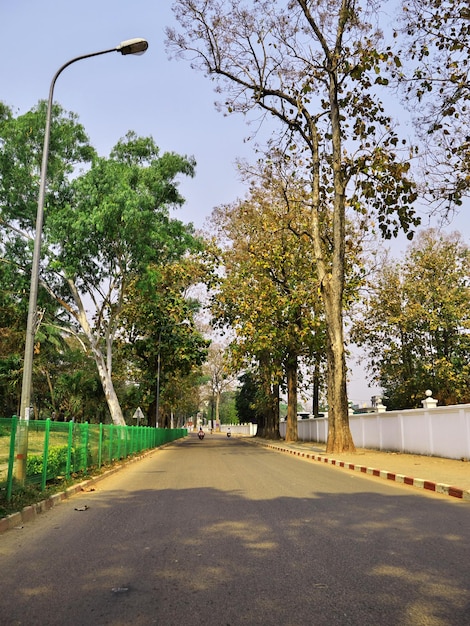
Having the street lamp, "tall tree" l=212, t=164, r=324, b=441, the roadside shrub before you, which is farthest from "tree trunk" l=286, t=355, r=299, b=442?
the street lamp

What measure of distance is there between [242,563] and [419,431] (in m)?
16.1

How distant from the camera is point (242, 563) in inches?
191

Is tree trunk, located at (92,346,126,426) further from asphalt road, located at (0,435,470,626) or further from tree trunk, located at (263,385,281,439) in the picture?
asphalt road, located at (0,435,470,626)

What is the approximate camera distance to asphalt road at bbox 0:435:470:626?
363 cm

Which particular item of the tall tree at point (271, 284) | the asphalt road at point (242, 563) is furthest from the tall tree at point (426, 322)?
the asphalt road at point (242, 563)

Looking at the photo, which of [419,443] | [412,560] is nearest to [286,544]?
[412,560]

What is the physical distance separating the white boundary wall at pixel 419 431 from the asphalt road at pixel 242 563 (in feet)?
27.4

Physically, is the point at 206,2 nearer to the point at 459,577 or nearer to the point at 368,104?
the point at 368,104

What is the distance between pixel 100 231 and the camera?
70.3 feet

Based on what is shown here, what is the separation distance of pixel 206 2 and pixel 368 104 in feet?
22.8

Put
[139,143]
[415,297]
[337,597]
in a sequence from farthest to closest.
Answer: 1. [415,297]
2. [139,143]
3. [337,597]

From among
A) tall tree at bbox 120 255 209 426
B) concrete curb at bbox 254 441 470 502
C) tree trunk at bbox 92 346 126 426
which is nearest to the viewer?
concrete curb at bbox 254 441 470 502

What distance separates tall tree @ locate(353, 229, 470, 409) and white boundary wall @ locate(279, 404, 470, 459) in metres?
7.18

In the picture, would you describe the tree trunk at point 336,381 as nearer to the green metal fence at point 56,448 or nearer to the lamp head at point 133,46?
the green metal fence at point 56,448
